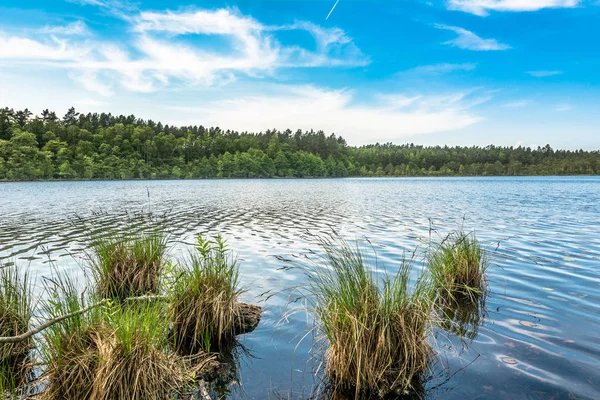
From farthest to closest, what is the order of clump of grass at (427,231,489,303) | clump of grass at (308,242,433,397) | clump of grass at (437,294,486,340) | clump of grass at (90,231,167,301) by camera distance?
clump of grass at (427,231,489,303)
clump of grass at (90,231,167,301)
clump of grass at (437,294,486,340)
clump of grass at (308,242,433,397)

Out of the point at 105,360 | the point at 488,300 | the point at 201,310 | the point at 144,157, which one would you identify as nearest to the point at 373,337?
the point at 201,310

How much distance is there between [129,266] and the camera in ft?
25.5

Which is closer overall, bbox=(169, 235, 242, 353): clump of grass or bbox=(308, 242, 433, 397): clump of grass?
bbox=(308, 242, 433, 397): clump of grass

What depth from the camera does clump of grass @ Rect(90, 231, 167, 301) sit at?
757cm

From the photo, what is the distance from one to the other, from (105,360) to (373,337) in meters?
3.02

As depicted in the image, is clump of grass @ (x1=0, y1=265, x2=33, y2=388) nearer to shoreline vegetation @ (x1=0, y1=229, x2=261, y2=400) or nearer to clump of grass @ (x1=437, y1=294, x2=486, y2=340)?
shoreline vegetation @ (x1=0, y1=229, x2=261, y2=400)

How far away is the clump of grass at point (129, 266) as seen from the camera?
7568 mm

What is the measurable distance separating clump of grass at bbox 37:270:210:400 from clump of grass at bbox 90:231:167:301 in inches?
140

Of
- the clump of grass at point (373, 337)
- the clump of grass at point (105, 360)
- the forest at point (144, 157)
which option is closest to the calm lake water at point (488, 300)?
the clump of grass at point (373, 337)

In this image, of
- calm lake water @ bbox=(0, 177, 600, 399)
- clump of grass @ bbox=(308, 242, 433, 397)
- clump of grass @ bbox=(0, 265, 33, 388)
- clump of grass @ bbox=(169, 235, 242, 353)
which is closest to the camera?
clump of grass @ bbox=(308, 242, 433, 397)

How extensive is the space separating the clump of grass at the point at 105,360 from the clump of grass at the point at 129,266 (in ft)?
11.6

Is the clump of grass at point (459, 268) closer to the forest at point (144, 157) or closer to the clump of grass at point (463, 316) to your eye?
the clump of grass at point (463, 316)

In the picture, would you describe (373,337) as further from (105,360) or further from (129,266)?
(129,266)

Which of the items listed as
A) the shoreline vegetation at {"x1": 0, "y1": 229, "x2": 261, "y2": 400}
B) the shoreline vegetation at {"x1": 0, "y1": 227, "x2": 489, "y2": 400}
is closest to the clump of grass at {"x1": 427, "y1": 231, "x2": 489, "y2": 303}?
the shoreline vegetation at {"x1": 0, "y1": 227, "x2": 489, "y2": 400}
